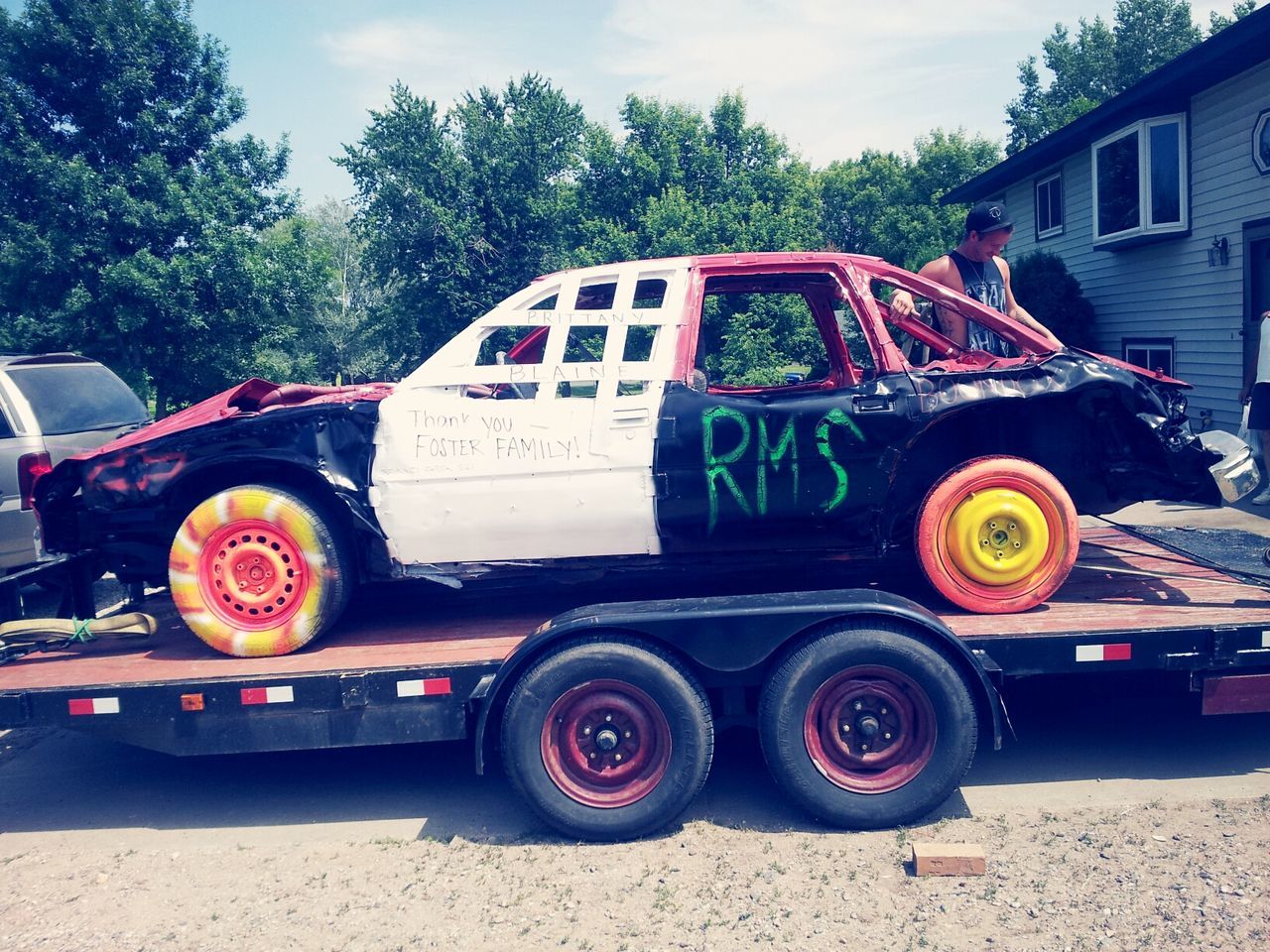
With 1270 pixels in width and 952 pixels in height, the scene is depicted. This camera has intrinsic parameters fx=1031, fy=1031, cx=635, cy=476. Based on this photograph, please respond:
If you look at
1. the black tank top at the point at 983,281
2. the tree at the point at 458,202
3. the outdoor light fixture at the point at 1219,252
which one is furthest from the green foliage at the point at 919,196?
the black tank top at the point at 983,281

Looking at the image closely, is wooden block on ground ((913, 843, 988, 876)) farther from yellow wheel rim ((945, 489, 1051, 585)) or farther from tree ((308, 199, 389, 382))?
tree ((308, 199, 389, 382))

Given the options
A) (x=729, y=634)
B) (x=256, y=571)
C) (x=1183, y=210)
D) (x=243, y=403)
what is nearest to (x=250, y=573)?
(x=256, y=571)

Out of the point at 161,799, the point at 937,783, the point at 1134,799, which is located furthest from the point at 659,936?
the point at 161,799

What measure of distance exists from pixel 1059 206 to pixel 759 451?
15843 mm

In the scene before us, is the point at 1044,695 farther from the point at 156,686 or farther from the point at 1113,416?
the point at 156,686

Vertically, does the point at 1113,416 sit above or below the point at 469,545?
above

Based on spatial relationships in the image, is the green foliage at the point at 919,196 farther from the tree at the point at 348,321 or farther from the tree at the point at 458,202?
the tree at the point at 348,321

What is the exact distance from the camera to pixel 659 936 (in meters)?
3.50

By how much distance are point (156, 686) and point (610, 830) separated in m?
1.98

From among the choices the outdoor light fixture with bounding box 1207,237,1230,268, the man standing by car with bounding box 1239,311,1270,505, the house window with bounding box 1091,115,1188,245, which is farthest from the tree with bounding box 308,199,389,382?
the man standing by car with bounding box 1239,311,1270,505

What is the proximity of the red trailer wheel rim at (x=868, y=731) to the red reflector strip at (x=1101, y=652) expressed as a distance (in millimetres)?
706

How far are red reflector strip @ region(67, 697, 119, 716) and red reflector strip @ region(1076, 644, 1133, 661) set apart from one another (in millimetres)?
4020

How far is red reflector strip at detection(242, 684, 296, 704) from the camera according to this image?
4.28 meters

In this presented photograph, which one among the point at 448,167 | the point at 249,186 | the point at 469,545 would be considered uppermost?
the point at 448,167
